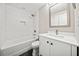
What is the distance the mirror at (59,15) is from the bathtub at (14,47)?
40.6 inches

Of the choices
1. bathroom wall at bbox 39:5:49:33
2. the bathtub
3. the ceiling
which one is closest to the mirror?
bathroom wall at bbox 39:5:49:33

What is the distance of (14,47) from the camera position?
1.29 meters

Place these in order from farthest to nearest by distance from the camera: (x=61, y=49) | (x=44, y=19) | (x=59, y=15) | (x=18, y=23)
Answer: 1. (x=44, y=19)
2. (x=18, y=23)
3. (x=59, y=15)
4. (x=61, y=49)

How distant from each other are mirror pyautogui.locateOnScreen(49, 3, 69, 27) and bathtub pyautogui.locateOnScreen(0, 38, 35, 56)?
1.03m

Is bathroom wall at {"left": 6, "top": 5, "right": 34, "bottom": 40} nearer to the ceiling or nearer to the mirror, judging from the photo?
the ceiling

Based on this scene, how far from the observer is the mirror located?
112cm

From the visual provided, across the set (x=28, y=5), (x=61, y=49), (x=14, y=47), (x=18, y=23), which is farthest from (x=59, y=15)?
(x=14, y=47)

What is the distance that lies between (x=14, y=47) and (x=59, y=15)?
1433 mm

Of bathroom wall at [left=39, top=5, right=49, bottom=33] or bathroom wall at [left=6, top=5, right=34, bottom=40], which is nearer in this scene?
bathroom wall at [left=6, top=5, right=34, bottom=40]

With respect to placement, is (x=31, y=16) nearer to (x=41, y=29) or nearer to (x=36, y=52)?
(x=41, y=29)

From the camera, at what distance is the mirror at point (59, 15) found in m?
1.12

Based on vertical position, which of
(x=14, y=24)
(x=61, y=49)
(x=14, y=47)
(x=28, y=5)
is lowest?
(x=14, y=47)

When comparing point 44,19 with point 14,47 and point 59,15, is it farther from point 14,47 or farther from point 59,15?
point 14,47

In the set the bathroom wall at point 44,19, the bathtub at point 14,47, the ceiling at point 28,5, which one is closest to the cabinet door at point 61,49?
the bathroom wall at point 44,19
